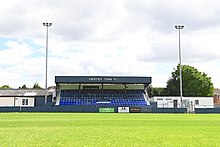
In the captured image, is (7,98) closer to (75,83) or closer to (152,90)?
(75,83)

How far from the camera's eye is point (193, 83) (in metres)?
103

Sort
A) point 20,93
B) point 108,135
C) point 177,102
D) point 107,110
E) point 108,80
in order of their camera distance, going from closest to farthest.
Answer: point 108,135 → point 107,110 → point 177,102 → point 108,80 → point 20,93

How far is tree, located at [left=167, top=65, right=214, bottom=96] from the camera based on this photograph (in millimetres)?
102625

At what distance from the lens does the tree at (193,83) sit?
103 m

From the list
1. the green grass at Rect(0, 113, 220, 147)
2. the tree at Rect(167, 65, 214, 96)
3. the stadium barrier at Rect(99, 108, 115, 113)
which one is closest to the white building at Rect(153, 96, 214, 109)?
the stadium barrier at Rect(99, 108, 115, 113)

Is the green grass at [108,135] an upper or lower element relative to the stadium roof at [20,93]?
lower

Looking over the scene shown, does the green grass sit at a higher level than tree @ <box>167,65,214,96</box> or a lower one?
lower

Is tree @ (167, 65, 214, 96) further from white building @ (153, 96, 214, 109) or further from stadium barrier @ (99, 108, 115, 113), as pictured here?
stadium barrier @ (99, 108, 115, 113)

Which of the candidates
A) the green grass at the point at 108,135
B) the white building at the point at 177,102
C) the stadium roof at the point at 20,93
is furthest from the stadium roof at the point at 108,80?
the green grass at the point at 108,135

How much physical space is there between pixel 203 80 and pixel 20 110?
186 ft

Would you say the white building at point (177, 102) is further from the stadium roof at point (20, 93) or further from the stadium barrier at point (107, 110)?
the stadium roof at point (20, 93)

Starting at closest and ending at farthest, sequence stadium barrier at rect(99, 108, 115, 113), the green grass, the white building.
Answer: the green grass, stadium barrier at rect(99, 108, 115, 113), the white building

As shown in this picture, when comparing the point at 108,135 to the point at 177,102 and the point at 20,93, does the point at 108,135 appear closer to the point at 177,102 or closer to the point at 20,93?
the point at 177,102

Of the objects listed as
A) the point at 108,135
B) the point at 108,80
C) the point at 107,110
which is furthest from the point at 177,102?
the point at 108,135
